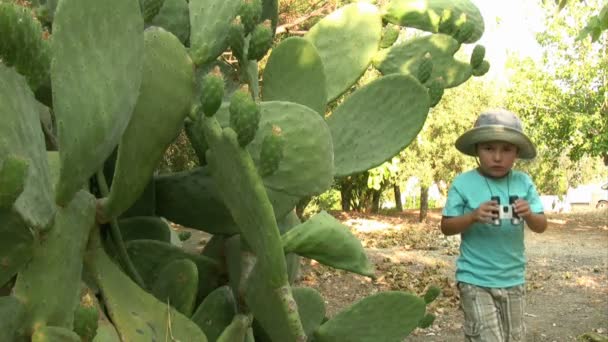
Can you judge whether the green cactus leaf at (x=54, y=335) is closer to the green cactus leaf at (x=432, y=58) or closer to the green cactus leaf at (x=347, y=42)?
the green cactus leaf at (x=347, y=42)

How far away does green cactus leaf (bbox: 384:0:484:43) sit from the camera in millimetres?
1387

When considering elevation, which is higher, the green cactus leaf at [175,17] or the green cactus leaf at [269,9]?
the green cactus leaf at [269,9]

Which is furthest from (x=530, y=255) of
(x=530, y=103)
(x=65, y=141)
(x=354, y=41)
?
(x=65, y=141)

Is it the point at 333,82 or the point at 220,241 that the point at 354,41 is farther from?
the point at 220,241

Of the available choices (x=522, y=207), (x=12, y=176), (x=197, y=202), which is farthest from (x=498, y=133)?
(x=12, y=176)

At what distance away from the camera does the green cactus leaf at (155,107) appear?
2.65 feet

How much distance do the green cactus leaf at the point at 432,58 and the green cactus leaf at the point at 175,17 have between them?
404 millimetres

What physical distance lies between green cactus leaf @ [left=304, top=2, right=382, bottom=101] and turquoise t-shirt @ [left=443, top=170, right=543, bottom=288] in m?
1.36

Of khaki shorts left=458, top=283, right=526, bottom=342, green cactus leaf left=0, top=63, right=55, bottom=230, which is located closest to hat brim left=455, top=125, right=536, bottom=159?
khaki shorts left=458, top=283, right=526, bottom=342

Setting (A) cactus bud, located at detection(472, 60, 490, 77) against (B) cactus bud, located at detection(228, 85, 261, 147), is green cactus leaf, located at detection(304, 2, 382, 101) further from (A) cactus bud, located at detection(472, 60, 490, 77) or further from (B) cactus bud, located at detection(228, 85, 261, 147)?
(B) cactus bud, located at detection(228, 85, 261, 147)

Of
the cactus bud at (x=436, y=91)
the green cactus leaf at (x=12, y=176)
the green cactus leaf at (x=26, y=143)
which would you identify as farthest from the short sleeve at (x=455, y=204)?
the green cactus leaf at (x=12, y=176)

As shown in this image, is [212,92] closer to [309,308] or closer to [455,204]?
[309,308]

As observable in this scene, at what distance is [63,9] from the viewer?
2.31 feet

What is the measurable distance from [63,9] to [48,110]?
360mm
